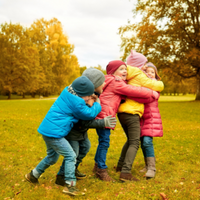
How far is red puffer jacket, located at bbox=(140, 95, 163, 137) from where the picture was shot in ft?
14.8

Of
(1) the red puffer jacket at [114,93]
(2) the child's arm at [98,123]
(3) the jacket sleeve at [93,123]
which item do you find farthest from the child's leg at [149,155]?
(3) the jacket sleeve at [93,123]

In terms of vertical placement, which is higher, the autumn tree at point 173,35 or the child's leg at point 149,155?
the autumn tree at point 173,35

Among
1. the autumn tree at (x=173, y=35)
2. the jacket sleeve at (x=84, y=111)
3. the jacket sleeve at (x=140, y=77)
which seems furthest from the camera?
the autumn tree at (x=173, y=35)

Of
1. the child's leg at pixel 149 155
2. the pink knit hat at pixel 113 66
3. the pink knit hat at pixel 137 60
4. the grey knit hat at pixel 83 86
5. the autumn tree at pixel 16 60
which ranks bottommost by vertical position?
the child's leg at pixel 149 155

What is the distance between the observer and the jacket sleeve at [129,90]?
420 centimetres

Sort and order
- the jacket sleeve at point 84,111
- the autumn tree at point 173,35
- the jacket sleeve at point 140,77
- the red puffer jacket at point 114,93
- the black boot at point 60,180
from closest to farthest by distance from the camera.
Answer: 1. the jacket sleeve at point 84,111
2. the black boot at point 60,180
3. the red puffer jacket at point 114,93
4. the jacket sleeve at point 140,77
5. the autumn tree at point 173,35

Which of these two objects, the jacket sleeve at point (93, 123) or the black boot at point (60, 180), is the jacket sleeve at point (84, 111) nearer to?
the jacket sleeve at point (93, 123)

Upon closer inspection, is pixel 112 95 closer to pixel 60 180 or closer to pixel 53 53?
pixel 60 180

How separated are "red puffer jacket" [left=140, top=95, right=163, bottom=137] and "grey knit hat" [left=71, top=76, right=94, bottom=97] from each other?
148 centimetres

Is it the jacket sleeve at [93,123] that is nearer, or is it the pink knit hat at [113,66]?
the jacket sleeve at [93,123]

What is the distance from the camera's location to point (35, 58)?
40.8 m

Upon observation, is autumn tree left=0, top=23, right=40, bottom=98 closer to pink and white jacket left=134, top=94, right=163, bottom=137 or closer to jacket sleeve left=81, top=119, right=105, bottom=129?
pink and white jacket left=134, top=94, right=163, bottom=137

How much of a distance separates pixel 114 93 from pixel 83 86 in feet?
2.81

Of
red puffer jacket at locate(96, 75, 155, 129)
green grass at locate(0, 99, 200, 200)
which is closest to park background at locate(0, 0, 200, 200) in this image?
green grass at locate(0, 99, 200, 200)
